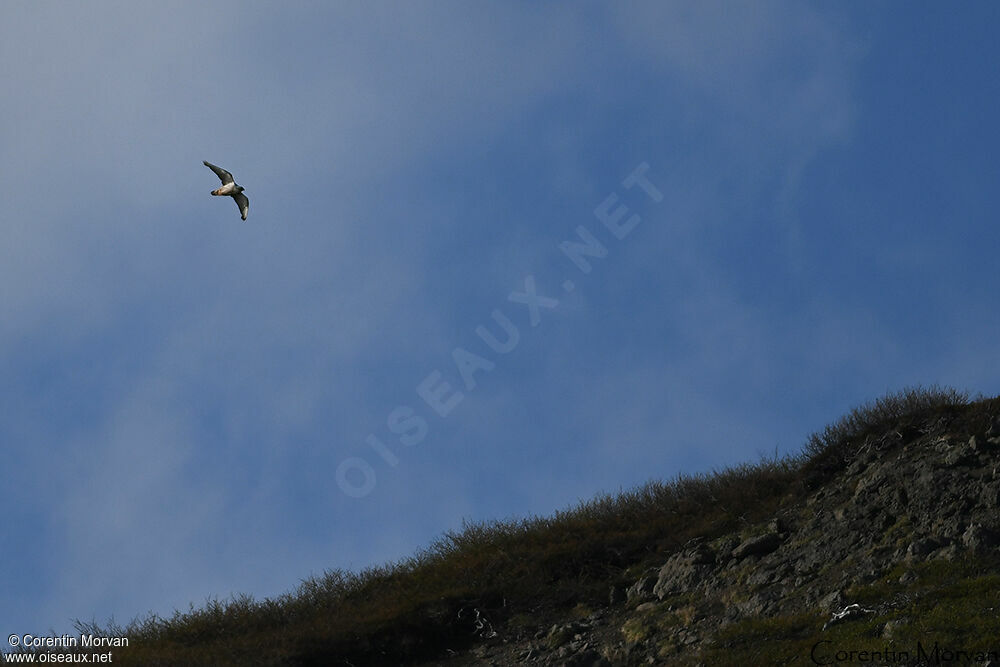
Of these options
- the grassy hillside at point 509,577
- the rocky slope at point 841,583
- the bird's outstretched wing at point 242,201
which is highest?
the bird's outstretched wing at point 242,201

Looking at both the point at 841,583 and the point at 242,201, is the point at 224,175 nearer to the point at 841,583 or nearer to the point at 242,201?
the point at 242,201

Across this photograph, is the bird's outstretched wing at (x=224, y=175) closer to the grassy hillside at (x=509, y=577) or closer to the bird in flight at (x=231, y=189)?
the bird in flight at (x=231, y=189)

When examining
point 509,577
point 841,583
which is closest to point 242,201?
point 509,577

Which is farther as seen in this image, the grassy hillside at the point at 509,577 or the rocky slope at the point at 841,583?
the grassy hillside at the point at 509,577

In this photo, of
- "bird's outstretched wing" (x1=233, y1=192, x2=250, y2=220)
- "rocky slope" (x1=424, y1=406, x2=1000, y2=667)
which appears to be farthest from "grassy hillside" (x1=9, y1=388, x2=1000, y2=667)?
"bird's outstretched wing" (x1=233, y1=192, x2=250, y2=220)

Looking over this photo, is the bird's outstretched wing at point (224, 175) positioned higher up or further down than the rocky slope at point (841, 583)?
higher up

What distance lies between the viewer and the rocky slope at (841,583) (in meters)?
11.0

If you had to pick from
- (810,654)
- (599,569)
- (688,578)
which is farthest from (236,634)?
(810,654)

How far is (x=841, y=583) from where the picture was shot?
42.3 ft

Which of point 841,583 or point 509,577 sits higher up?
point 509,577

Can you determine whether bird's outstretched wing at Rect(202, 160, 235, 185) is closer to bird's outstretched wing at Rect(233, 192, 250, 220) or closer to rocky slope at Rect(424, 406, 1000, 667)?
bird's outstretched wing at Rect(233, 192, 250, 220)

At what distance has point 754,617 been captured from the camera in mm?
12805

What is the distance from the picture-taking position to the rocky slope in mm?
10984

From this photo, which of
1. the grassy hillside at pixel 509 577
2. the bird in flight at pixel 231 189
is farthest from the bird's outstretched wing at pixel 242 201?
the grassy hillside at pixel 509 577
